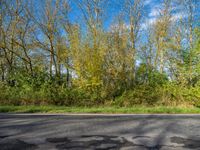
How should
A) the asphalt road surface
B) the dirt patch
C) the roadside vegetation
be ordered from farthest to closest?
the roadside vegetation
the asphalt road surface
the dirt patch

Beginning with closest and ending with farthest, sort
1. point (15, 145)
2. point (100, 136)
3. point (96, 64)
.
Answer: point (15, 145)
point (100, 136)
point (96, 64)

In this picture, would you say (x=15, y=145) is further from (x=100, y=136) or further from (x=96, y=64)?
(x=96, y=64)

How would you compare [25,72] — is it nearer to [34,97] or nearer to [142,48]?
[34,97]

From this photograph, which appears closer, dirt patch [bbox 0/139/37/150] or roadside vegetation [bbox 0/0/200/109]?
dirt patch [bbox 0/139/37/150]

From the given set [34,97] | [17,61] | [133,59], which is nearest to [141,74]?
[133,59]

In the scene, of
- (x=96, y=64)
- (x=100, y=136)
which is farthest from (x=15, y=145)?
(x=96, y=64)

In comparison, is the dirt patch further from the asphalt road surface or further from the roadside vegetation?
the roadside vegetation

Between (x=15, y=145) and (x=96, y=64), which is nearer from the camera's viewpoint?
(x=15, y=145)

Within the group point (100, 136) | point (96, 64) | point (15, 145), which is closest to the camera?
point (15, 145)

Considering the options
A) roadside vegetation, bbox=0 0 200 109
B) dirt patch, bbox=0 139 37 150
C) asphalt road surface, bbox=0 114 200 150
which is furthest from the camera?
Result: roadside vegetation, bbox=0 0 200 109

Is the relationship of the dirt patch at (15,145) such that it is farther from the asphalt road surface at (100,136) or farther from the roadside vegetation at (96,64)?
the roadside vegetation at (96,64)

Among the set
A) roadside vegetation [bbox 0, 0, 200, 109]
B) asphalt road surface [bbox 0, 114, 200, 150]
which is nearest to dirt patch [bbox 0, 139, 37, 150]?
asphalt road surface [bbox 0, 114, 200, 150]

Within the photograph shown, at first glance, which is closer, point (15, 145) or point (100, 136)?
point (15, 145)

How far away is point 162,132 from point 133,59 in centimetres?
1846
